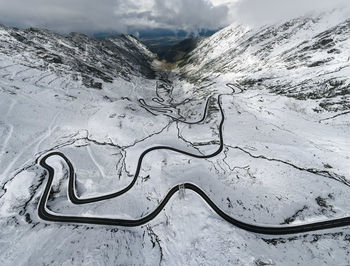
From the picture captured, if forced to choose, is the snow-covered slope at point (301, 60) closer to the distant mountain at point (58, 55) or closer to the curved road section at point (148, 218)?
the curved road section at point (148, 218)

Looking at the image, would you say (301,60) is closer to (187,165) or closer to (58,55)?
(187,165)

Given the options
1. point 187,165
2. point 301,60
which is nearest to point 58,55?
point 187,165

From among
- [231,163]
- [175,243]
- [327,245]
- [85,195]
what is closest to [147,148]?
[85,195]

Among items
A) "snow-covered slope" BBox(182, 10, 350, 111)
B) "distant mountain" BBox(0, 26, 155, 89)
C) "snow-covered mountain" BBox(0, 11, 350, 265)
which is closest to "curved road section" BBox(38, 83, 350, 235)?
"snow-covered mountain" BBox(0, 11, 350, 265)

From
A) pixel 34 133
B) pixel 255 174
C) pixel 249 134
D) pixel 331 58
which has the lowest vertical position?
pixel 255 174

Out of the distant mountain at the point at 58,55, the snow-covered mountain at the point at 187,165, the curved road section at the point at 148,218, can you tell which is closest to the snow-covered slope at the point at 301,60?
the snow-covered mountain at the point at 187,165

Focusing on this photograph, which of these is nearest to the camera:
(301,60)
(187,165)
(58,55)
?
(187,165)

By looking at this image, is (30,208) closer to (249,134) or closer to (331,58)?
(249,134)

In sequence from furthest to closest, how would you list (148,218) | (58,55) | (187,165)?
1. (58,55)
2. (187,165)
3. (148,218)
